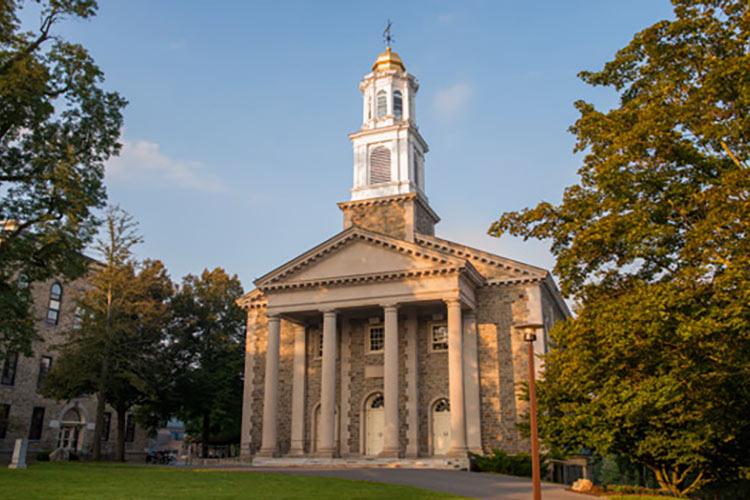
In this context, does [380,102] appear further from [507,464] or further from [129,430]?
[129,430]

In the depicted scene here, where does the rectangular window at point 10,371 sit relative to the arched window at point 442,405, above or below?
above

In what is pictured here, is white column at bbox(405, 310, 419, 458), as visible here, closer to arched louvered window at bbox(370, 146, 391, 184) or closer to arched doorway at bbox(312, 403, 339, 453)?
arched doorway at bbox(312, 403, 339, 453)

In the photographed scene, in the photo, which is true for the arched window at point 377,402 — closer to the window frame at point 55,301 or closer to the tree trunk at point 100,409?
the tree trunk at point 100,409

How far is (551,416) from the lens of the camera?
2242cm

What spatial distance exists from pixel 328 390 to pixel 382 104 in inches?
689

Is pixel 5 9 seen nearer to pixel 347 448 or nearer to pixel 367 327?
pixel 367 327

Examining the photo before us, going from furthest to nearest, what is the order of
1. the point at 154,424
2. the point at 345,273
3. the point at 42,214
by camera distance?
1. the point at 154,424
2. the point at 345,273
3. the point at 42,214

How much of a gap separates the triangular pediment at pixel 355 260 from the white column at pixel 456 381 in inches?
88.2

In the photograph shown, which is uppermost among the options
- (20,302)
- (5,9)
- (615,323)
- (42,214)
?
(5,9)

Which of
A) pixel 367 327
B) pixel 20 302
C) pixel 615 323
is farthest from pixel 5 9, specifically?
pixel 367 327

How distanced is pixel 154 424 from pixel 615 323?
34.2 meters

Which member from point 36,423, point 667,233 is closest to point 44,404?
point 36,423

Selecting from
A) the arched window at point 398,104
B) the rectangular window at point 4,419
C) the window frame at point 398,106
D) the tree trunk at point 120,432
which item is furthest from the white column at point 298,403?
the rectangular window at point 4,419

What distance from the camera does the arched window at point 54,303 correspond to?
42.1m
